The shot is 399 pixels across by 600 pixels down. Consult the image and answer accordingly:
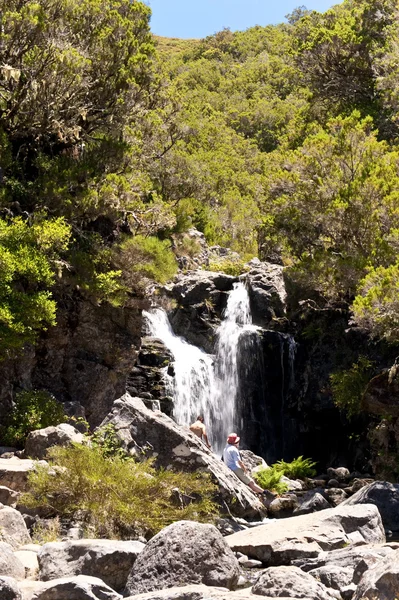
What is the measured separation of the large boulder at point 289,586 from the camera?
273 inches

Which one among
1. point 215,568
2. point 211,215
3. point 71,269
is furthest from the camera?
point 211,215

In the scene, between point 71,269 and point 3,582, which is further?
point 71,269

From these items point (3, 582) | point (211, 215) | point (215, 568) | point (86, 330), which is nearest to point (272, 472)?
point (86, 330)

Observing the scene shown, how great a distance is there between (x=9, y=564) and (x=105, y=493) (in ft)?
11.6

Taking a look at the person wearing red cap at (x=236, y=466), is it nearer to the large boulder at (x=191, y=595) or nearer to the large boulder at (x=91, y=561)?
the large boulder at (x=91, y=561)

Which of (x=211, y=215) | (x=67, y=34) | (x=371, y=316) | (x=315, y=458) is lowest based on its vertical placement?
(x=315, y=458)

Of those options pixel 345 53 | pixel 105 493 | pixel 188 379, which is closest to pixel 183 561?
pixel 105 493

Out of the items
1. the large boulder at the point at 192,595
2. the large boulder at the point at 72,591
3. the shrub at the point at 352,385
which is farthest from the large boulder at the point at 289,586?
the shrub at the point at 352,385

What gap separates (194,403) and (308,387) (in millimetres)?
4650

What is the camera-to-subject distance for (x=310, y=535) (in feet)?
35.0

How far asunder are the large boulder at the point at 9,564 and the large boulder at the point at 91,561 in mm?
484

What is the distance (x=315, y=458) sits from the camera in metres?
26.0

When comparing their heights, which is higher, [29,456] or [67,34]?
[67,34]

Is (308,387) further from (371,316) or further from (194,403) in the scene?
(371,316)
